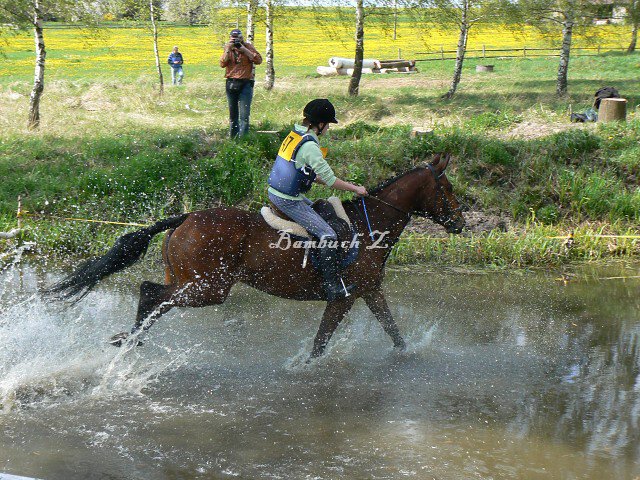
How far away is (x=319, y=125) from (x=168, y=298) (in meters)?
2.23

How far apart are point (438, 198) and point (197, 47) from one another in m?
40.4

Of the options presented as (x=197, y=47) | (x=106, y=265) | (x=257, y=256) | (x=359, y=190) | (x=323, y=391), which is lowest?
(x=323, y=391)

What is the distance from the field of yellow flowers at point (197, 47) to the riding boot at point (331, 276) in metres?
16.9

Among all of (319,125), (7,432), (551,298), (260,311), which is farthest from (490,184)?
(7,432)

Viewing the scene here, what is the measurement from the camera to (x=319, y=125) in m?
7.32

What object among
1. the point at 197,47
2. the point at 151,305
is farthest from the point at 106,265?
the point at 197,47

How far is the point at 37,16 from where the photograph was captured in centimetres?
1600

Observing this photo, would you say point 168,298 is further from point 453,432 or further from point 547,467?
point 547,467

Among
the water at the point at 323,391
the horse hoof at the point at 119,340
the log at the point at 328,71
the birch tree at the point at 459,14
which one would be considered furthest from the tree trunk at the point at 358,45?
the horse hoof at the point at 119,340

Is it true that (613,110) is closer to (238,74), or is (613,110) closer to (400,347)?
(238,74)

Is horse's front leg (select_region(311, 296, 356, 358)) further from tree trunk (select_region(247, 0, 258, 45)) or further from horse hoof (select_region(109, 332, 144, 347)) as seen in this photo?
tree trunk (select_region(247, 0, 258, 45))

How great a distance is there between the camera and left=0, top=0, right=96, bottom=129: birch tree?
51.6 ft

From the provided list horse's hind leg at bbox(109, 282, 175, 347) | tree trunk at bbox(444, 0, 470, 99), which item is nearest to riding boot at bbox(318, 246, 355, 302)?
horse's hind leg at bbox(109, 282, 175, 347)

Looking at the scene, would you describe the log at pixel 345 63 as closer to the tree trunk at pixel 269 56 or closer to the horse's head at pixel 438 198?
the tree trunk at pixel 269 56
